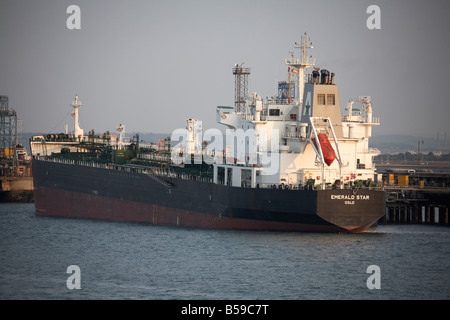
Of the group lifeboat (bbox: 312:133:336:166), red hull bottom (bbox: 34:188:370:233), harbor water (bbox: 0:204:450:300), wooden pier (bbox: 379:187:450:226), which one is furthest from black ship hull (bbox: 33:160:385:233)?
wooden pier (bbox: 379:187:450:226)

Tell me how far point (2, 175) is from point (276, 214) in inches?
1677

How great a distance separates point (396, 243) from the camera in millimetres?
39375

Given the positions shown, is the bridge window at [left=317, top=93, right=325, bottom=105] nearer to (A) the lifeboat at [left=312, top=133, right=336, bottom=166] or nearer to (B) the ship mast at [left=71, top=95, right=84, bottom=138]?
(A) the lifeboat at [left=312, top=133, right=336, bottom=166]

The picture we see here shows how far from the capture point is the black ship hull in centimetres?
3994

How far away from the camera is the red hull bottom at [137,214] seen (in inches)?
1628

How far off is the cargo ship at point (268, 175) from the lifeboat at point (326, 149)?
52mm

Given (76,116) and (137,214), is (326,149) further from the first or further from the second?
(76,116)

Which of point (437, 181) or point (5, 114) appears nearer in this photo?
point (437, 181)

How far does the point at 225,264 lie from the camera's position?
3497 centimetres

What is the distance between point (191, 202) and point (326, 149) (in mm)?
9790

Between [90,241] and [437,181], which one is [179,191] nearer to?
[90,241]

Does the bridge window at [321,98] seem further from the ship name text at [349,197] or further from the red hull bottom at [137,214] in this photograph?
the red hull bottom at [137,214]
